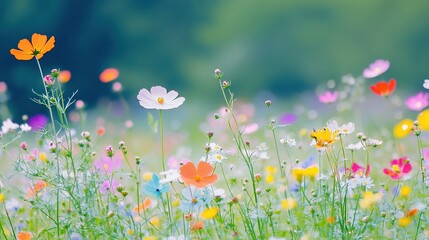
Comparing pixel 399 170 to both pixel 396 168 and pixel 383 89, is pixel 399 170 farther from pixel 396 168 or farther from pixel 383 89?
pixel 383 89

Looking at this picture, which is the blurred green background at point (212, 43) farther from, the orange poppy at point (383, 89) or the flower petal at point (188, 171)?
the flower petal at point (188, 171)

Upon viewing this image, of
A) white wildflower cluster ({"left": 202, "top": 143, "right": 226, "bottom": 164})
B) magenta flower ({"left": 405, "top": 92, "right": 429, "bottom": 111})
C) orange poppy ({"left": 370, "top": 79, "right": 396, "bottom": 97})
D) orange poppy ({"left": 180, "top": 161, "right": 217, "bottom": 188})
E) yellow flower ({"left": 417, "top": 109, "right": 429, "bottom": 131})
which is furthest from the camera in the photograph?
magenta flower ({"left": 405, "top": 92, "right": 429, "bottom": 111})

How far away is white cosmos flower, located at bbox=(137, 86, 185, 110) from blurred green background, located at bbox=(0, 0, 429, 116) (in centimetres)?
861

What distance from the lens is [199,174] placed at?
1.70 metres

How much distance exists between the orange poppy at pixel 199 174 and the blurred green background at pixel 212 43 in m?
8.84

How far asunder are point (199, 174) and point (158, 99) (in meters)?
0.30

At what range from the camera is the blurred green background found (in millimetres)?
10641

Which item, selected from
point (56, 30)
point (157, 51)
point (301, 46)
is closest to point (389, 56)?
point (301, 46)

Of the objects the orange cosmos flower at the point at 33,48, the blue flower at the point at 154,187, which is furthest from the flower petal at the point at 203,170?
the orange cosmos flower at the point at 33,48

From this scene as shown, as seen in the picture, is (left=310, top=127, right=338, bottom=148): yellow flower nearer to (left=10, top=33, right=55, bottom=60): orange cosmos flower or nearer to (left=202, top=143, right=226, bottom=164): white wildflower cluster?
(left=202, top=143, right=226, bottom=164): white wildflower cluster

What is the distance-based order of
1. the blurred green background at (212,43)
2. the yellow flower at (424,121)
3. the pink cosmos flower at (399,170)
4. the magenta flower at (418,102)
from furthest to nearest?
the blurred green background at (212,43) < the magenta flower at (418,102) < the pink cosmos flower at (399,170) < the yellow flower at (424,121)

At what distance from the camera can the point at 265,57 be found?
11320 mm

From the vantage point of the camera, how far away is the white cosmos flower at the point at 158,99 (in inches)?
74.0

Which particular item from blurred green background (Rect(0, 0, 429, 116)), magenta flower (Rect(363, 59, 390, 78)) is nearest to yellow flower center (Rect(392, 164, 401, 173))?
magenta flower (Rect(363, 59, 390, 78))
